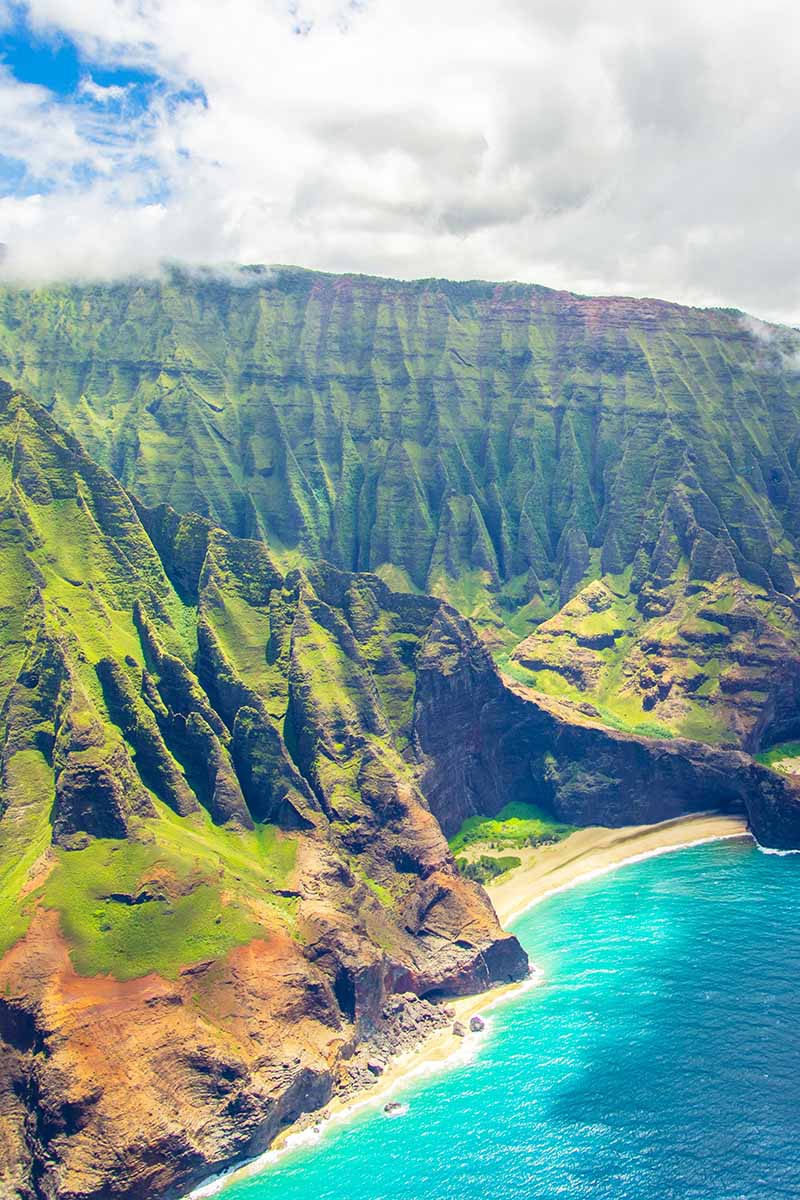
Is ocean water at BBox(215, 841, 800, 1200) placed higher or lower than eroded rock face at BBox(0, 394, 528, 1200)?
lower

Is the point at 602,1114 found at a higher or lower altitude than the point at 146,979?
lower

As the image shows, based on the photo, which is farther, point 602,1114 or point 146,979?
point 146,979

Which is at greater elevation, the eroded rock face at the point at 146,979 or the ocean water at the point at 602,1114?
the eroded rock face at the point at 146,979

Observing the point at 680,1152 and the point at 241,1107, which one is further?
the point at 241,1107

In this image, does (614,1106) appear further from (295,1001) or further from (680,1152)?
(295,1001)

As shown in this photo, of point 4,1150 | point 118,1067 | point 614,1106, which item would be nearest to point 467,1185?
point 614,1106

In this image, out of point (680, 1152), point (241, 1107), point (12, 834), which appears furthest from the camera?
point (12, 834)

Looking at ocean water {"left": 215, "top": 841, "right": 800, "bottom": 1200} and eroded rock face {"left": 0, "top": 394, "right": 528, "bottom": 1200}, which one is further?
eroded rock face {"left": 0, "top": 394, "right": 528, "bottom": 1200}

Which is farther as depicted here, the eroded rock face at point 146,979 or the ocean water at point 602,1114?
the eroded rock face at point 146,979
